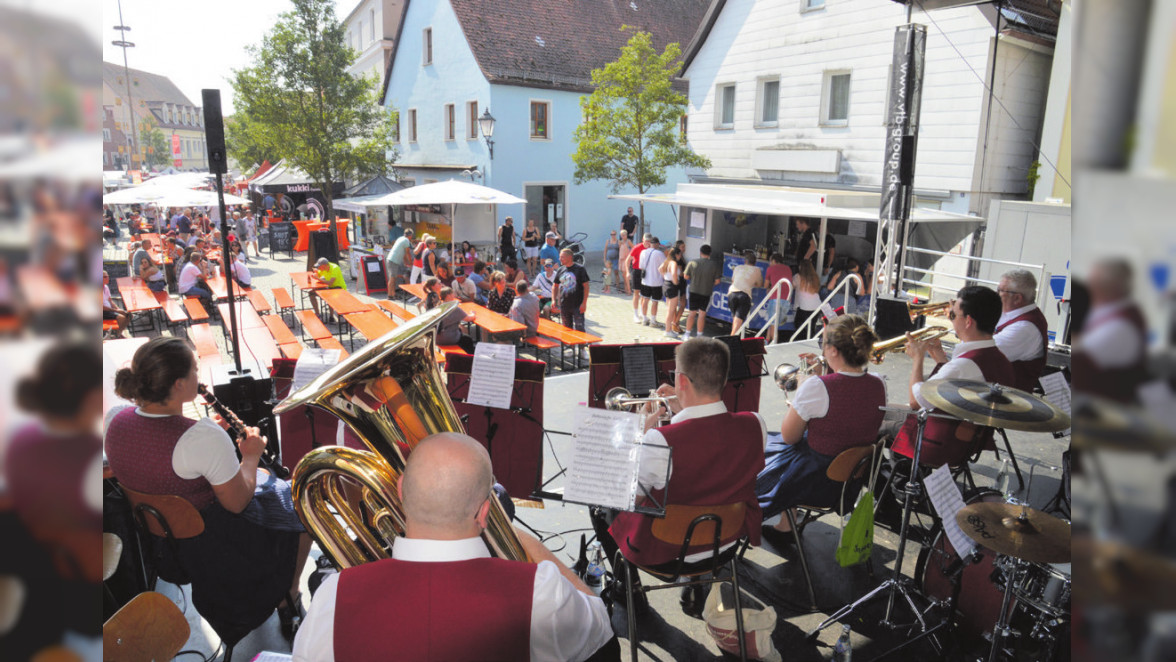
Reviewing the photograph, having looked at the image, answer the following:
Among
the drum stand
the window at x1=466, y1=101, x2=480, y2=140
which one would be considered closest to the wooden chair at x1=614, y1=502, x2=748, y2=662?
the drum stand

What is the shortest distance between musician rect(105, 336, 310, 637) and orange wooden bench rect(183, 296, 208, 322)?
7.22 meters

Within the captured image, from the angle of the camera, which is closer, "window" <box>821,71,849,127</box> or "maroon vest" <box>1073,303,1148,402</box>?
"maroon vest" <box>1073,303,1148,402</box>

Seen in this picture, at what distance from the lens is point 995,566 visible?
2977 mm

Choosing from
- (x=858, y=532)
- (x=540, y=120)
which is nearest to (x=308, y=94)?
(x=540, y=120)

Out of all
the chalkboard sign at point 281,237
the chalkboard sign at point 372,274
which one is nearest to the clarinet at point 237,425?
the chalkboard sign at point 372,274

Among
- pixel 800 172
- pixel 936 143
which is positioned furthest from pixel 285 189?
pixel 936 143

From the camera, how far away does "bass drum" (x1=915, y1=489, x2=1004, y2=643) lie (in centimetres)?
317

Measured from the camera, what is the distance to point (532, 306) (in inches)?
357

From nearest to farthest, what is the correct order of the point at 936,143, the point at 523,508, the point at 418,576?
the point at 418,576 → the point at 523,508 → the point at 936,143

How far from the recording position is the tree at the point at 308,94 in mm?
18500

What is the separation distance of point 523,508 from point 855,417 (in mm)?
2241

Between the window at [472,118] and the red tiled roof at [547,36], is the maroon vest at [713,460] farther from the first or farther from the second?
the window at [472,118]

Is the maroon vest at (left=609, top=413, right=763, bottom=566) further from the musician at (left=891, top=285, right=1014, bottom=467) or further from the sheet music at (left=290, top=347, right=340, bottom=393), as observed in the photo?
the sheet music at (left=290, top=347, right=340, bottom=393)

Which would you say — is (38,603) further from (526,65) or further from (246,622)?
(526,65)
